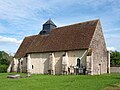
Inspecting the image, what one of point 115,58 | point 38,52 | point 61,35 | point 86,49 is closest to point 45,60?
point 38,52

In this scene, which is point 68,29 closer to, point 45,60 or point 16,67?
point 45,60

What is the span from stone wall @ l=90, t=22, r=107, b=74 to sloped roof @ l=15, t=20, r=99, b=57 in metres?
1.21

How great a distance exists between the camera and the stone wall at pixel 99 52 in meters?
36.0

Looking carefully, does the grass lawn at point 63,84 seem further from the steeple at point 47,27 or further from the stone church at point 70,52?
the steeple at point 47,27

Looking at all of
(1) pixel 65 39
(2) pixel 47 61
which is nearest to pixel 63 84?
(1) pixel 65 39

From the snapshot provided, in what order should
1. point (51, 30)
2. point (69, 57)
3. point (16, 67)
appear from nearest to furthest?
point (69, 57) < point (51, 30) < point (16, 67)

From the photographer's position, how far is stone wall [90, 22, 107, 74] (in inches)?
1416

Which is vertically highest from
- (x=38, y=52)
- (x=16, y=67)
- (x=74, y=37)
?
(x=74, y=37)

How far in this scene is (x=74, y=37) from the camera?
1524 inches

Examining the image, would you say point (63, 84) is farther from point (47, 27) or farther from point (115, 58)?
point (115, 58)

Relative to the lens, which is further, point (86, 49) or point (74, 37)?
point (74, 37)

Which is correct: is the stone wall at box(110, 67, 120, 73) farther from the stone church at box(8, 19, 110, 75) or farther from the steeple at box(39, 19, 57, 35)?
the steeple at box(39, 19, 57, 35)

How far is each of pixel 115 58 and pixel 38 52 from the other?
1048 inches

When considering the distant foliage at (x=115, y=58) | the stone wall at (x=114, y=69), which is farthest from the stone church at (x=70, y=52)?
the distant foliage at (x=115, y=58)
